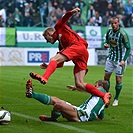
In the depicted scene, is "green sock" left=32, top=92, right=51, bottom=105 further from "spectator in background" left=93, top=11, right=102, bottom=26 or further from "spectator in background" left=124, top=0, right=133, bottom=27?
"spectator in background" left=124, top=0, right=133, bottom=27

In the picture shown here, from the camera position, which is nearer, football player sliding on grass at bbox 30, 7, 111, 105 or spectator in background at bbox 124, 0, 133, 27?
football player sliding on grass at bbox 30, 7, 111, 105

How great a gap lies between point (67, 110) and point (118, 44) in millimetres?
4687

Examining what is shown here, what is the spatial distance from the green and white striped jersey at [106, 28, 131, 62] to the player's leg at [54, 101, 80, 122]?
4.22 meters

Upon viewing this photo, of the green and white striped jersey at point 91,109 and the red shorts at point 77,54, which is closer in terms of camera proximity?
the green and white striped jersey at point 91,109

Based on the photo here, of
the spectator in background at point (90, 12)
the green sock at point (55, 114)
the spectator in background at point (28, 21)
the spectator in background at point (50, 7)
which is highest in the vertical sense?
the spectator in background at point (50, 7)

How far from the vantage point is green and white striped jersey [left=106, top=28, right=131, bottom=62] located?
46.3ft

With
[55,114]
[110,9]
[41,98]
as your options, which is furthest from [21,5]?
[41,98]

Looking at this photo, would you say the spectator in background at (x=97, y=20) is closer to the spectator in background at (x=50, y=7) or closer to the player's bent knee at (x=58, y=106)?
the spectator in background at (x=50, y=7)

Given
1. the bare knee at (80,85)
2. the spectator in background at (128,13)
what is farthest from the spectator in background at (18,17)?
the bare knee at (80,85)

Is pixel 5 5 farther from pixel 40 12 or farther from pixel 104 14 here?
pixel 104 14

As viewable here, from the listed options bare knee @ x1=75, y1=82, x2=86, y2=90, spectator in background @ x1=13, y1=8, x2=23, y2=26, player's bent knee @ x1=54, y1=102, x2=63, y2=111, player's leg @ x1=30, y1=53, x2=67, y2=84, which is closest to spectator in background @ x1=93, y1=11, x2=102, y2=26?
spectator in background @ x1=13, y1=8, x2=23, y2=26

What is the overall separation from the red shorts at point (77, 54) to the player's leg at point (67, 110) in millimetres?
1194

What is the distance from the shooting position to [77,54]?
11.1m

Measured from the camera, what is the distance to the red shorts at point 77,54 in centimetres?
1095
